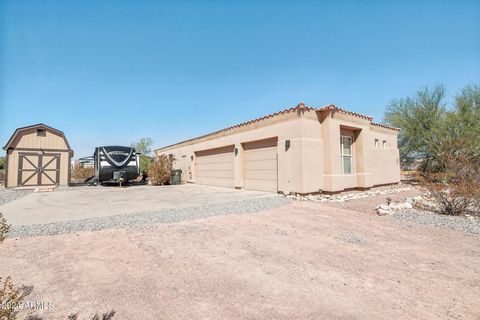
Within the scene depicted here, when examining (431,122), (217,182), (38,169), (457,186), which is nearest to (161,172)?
(217,182)

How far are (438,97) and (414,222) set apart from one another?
16719 mm

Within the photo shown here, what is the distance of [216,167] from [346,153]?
322 inches

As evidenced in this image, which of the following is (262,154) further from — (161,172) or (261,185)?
(161,172)

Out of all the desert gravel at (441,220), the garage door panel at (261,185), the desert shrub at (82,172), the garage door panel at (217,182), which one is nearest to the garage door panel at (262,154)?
the garage door panel at (261,185)

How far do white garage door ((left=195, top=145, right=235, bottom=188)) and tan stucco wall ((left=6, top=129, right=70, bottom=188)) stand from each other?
32.1ft

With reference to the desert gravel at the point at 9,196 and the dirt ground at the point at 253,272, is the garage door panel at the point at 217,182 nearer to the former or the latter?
the dirt ground at the point at 253,272

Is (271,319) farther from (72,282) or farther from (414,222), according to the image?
(414,222)

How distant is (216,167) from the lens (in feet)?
54.2

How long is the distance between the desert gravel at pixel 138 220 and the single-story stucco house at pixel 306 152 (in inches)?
108

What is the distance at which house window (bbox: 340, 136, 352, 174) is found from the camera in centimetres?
1183

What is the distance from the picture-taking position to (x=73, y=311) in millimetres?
2533

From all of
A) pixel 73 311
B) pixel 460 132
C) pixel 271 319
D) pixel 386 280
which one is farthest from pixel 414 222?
pixel 460 132

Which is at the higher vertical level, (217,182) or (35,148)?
(35,148)

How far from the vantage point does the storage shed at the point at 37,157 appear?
16.7m
